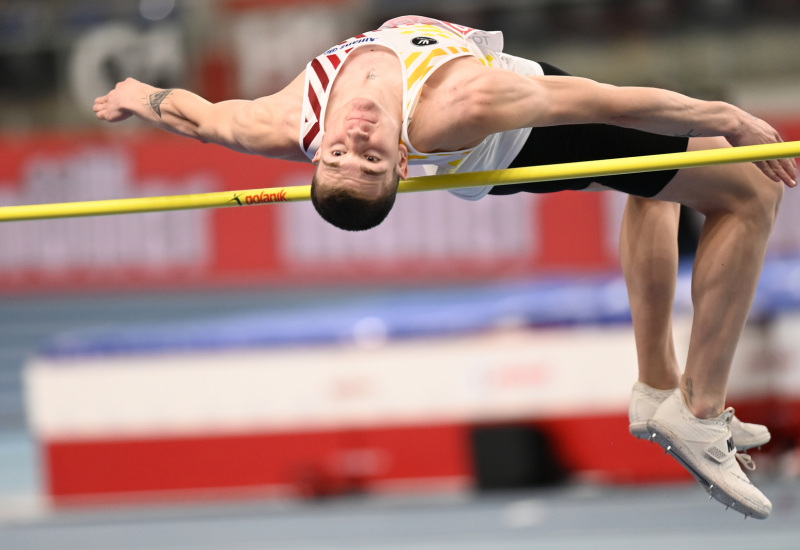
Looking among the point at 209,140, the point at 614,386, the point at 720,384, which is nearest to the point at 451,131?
the point at 209,140

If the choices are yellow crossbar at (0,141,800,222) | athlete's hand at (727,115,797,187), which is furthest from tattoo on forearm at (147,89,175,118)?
athlete's hand at (727,115,797,187)

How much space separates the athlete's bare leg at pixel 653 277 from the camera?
12.0 ft

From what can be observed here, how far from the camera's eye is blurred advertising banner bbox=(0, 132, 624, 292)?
32.8ft

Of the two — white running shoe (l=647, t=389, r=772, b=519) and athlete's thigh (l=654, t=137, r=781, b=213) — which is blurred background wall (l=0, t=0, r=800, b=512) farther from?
athlete's thigh (l=654, t=137, r=781, b=213)

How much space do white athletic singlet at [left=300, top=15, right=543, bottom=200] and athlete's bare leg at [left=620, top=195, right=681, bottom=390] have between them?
1.83ft

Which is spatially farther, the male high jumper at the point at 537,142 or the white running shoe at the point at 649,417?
the white running shoe at the point at 649,417

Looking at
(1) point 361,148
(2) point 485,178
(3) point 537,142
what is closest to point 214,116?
(1) point 361,148

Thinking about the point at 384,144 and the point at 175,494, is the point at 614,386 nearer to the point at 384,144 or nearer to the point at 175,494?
the point at 175,494

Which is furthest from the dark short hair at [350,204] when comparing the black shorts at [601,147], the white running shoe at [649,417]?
the white running shoe at [649,417]

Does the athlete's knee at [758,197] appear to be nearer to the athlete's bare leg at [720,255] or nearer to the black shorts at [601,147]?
the athlete's bare leg at [720,255]

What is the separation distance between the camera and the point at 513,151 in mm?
3455

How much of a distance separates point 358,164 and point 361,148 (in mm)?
45

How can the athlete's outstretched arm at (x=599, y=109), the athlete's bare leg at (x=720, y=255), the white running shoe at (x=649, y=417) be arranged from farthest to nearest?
the white running shoe at (x=649, y=417), the athlete's bare leg at (x=720, y=255), the athlete's outstretched arm at (x=599, y=109)

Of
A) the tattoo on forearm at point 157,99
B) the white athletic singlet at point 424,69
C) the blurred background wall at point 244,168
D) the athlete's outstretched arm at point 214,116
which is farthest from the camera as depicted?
the blurred background wall at point 244,168
